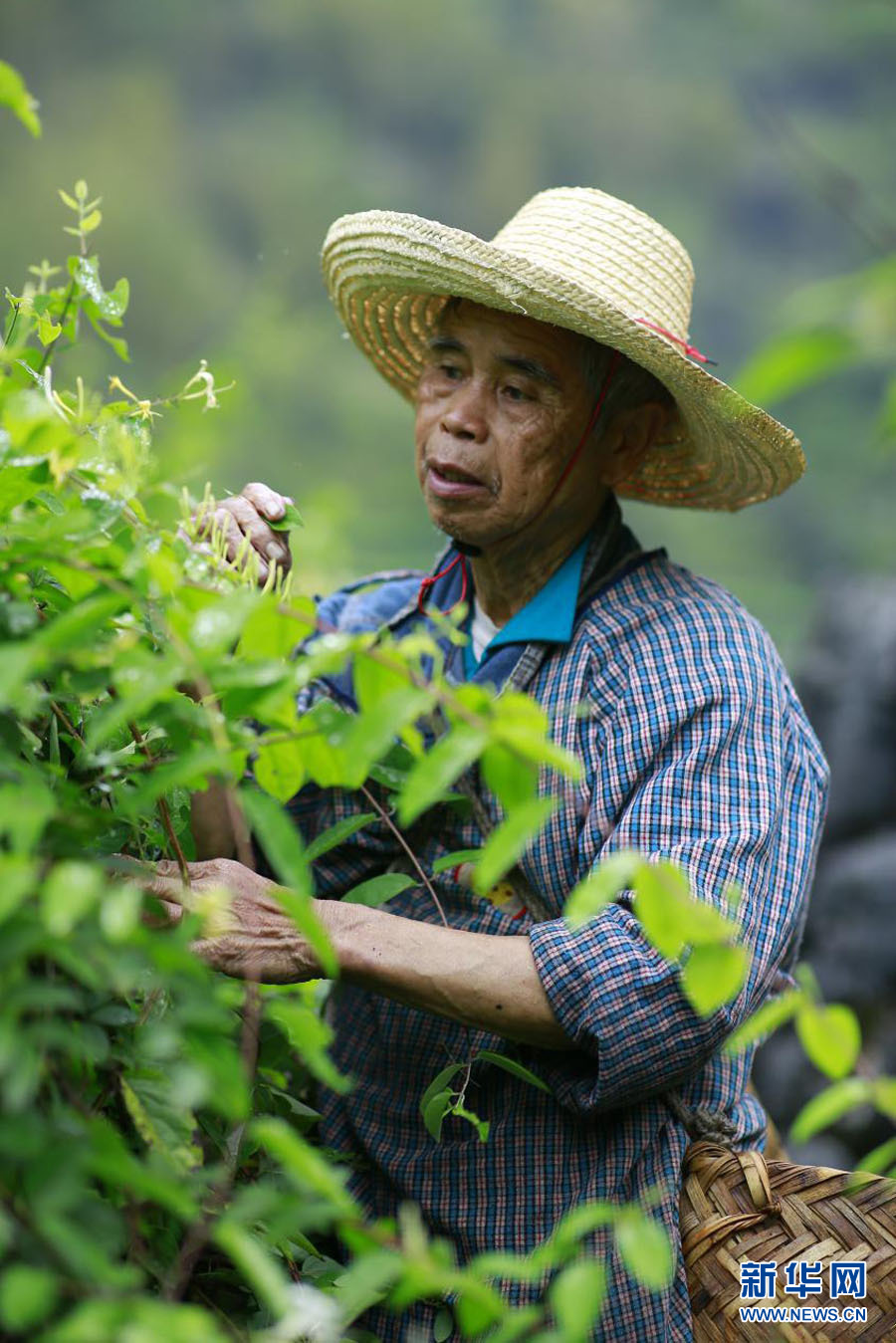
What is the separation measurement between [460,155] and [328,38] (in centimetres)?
110

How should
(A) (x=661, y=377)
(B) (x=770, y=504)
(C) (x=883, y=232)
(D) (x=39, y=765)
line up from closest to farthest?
(C) (x=883, y=232), (D) (x=39, y=765), (A) (x=661, y=377), (B) (x=770, y=504)

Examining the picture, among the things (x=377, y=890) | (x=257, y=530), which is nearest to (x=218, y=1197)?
(x=377, y=890)

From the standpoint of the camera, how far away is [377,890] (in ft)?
4.55

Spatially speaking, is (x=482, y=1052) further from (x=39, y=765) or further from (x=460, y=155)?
(x=460, y=155)

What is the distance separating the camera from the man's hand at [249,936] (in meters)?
1.25

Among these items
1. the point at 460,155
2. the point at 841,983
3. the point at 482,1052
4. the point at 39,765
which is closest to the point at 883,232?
the point at 39,765

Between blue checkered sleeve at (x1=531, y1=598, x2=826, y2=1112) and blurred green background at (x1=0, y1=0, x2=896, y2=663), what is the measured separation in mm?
5634

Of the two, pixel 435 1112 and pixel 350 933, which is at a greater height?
pixel 350 933

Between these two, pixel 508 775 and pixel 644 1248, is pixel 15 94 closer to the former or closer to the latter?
pixel 508 775

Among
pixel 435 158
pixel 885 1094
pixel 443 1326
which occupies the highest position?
pixel 435 158

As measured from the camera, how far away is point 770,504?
7750 mm

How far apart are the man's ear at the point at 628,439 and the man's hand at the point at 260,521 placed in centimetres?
44

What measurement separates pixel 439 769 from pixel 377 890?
65 centimetres

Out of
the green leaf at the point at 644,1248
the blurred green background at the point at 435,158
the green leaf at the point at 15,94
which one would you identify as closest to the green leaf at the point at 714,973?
the green leaf at the point at 644,1248
